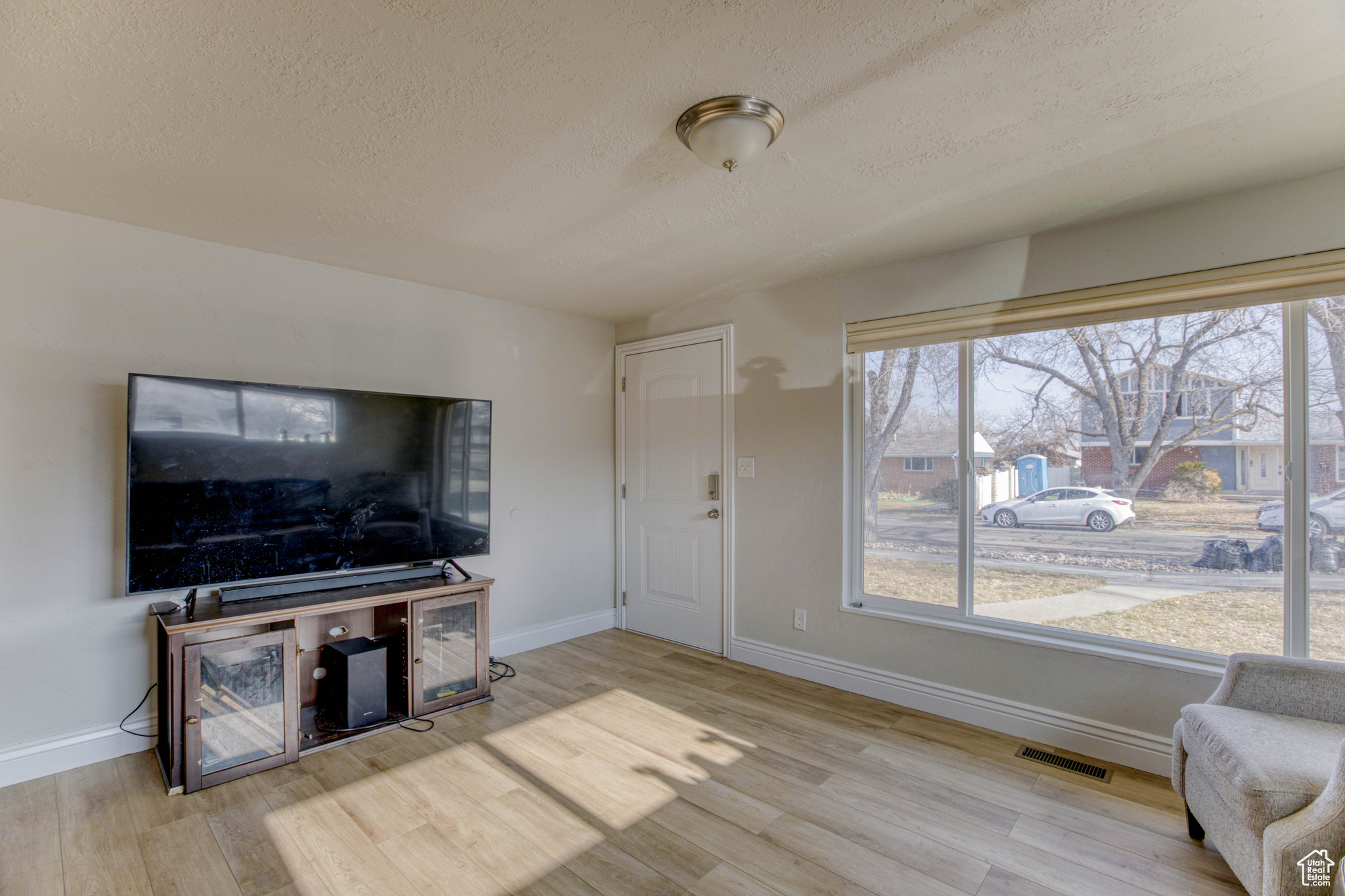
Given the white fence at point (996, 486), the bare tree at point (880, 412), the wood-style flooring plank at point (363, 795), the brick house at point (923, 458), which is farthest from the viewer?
the bare tree at point (880, 412)

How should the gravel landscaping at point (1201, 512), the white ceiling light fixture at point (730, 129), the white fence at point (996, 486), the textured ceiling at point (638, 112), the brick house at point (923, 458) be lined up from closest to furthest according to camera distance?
1. the textured ceiling at point (638, 112)
2. the white ceiling light fixture at point (730, 129)
3. the gravel landscaping at point (1201, 512)
4. the white fence at point (996, 486)
5. the brick house at point (923, 458)

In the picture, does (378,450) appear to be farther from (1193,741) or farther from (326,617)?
(1193,741)

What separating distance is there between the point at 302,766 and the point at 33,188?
7.85 ft

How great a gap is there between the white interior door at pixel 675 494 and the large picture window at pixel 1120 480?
37.6 inches

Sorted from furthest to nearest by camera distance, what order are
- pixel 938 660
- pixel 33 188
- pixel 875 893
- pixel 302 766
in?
pixel 938 660 < pixel 302 766 < pixel 33 188 < pixel 875 893

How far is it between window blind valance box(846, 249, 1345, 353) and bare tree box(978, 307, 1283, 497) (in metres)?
0.06

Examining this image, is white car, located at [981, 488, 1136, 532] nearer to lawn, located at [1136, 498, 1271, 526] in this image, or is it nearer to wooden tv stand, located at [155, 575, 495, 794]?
lawn, located at [1136, 498, 1271, 526]

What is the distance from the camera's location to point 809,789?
2209 mm

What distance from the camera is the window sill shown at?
228cm

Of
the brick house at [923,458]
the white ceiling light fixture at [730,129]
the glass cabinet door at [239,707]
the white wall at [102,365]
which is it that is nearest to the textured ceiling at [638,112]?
the white ceiling light fixture at [730,129]

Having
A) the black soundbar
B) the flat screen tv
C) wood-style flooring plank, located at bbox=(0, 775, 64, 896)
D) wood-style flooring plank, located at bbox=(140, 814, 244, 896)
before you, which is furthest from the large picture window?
wood-style flooring plank, located at bbox=(0, 775, 64, 896)

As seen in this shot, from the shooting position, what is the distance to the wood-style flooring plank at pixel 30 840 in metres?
1.72

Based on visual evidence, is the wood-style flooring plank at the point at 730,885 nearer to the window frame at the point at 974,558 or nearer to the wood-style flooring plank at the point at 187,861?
the wood-style flooring plank at the point at 187,861

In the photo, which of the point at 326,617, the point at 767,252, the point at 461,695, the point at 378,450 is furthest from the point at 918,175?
the point at 326,617
